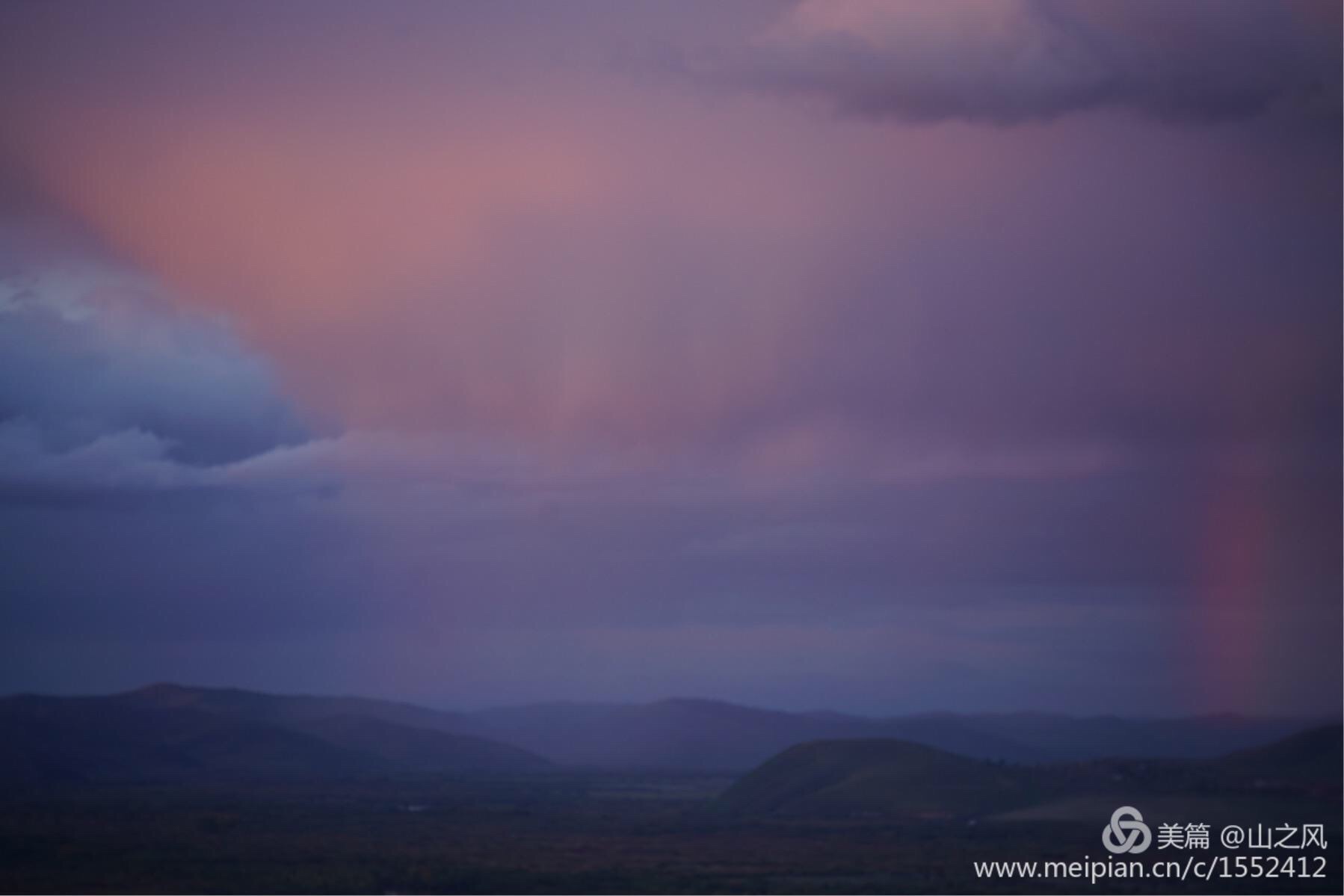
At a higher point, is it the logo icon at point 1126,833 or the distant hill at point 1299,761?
the distant hill at point 1299,761

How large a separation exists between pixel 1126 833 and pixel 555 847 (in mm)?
38013

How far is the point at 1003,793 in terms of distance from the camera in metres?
127

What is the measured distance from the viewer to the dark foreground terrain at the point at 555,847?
82.3m

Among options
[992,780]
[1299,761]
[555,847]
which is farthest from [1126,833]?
[992,780]

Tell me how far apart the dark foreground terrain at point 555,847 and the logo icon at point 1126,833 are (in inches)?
33.8

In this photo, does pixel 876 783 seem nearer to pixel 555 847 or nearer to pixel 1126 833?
pixel 555 847

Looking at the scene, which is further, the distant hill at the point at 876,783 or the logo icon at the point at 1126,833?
the distant hill at the point at 876,783

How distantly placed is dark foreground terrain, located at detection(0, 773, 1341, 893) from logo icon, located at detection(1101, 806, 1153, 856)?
86 cm

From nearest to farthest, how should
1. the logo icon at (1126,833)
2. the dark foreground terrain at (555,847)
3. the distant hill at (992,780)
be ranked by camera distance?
the dark foreground terrain at (555,847), the logo icon at (1126,833), the distant hill at (992,780)

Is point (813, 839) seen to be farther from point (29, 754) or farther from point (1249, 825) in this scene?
point (29, 754)

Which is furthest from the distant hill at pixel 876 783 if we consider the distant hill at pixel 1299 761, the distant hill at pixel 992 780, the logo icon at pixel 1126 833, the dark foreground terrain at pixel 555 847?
the logo icon at pixel 1126 833

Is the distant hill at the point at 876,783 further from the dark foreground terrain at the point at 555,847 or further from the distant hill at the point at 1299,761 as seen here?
the distant hill at the point at 1299,761

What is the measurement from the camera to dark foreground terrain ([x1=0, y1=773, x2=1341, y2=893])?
82.3 metres

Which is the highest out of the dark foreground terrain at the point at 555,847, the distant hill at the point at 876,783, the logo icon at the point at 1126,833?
the distant hill at the point at 876,783
